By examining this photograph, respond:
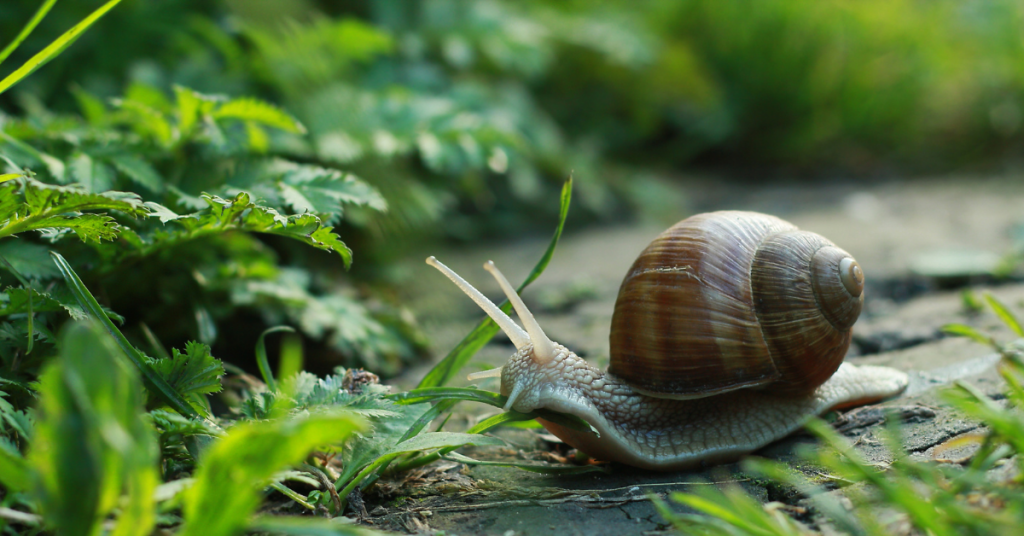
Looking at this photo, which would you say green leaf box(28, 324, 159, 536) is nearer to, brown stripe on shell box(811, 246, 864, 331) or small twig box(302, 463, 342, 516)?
small twig box(302, 463, 342, 516)

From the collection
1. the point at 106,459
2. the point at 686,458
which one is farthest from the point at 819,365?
the point at 106,459

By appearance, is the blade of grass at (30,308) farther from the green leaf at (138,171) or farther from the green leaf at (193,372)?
the green leaf at (138,171)

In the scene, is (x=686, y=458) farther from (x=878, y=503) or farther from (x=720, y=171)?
(x=720, y=171)

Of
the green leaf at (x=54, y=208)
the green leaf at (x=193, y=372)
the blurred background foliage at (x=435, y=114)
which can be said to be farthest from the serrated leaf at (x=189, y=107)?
the green leaf at (x=193, y=372)

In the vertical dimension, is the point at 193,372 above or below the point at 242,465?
below

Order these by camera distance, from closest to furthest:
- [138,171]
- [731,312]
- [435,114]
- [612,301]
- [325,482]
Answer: [325,482] → [731,312] → [138,171] → [435,114] → [612,301]

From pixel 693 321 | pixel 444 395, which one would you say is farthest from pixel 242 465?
pixel 693 321

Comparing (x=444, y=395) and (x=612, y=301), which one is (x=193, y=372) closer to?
(x=444, y=395)
